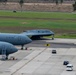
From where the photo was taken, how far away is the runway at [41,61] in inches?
2670

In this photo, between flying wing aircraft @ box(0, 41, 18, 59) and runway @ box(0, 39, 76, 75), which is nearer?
runway @ box(0, 39, 76, 75)

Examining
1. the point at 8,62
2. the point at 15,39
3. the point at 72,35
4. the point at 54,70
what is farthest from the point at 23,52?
the point at 72,35

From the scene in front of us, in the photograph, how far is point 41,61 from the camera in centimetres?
7831

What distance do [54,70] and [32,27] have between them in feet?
215

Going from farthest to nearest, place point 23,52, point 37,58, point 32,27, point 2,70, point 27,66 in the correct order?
point 32,27 < point 23,52 < point 37,58 < point 27,66 < point 2,70

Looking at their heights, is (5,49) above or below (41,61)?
above

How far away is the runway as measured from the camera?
222 ft

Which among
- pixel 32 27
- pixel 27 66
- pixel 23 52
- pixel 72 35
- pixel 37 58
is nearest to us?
pixel 27 66

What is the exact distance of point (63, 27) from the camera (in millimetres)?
135750

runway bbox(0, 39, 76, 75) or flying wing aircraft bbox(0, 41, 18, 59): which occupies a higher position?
flying wing aircraft bbox(0, 41, 18, 59)

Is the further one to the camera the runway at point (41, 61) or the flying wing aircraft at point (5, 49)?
the flying wing aircraft at point (5, 49)

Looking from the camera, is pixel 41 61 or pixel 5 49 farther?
pixel 41 61

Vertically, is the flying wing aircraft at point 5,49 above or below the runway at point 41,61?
above

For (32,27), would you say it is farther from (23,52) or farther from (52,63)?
(52,63)
